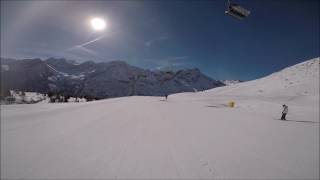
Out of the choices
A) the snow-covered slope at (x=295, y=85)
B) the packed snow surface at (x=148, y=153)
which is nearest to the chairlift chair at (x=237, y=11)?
the packed snow surface at (x=148, y=153)

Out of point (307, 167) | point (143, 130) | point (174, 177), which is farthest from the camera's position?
point (143, 130)

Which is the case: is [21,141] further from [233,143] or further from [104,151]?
[233,143]

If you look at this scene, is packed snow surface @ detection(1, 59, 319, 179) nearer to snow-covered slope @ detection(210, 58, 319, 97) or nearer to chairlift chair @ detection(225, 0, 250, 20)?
chairlift chair @ detection(225, 0, 250, 20)

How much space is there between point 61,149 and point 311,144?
37.0 feet

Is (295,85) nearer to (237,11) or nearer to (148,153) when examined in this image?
(237,11)

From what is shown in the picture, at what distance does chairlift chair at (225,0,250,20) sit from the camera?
755cm

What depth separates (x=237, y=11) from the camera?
7.56 metres

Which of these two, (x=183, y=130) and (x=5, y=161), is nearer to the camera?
(x=5, y=161)

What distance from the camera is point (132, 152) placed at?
8242mm

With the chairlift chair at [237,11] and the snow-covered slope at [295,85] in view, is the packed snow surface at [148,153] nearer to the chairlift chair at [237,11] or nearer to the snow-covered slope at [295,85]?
the chairlift chair at [237,11]

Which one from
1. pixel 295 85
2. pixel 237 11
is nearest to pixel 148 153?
pixel 237 11

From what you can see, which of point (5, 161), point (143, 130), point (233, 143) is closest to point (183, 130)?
point (143, 130)

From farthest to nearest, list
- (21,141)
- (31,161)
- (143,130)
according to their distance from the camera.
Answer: (143,130), (21,141), (31,161)

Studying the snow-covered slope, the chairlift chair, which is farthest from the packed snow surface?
the snow-covered slope
